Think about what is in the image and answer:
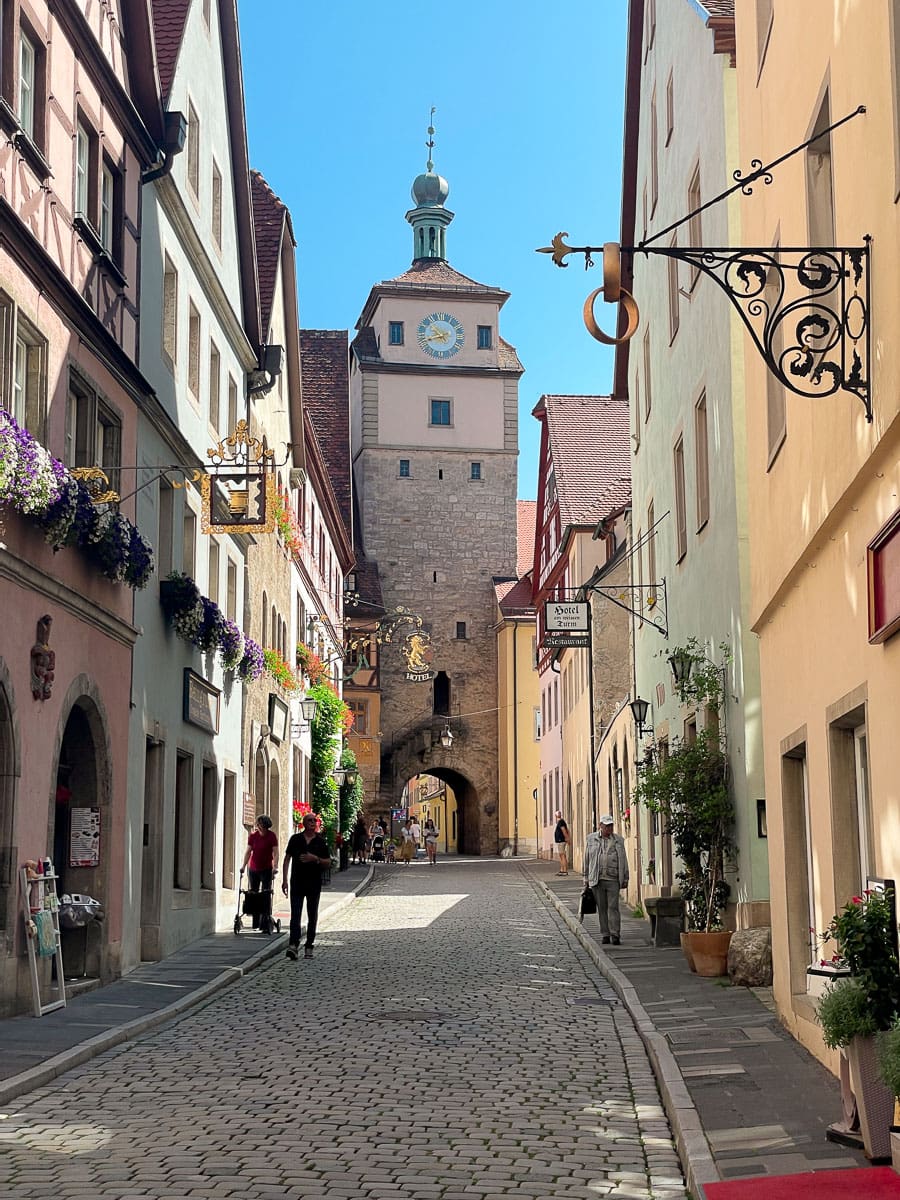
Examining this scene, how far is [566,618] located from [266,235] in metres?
8.82

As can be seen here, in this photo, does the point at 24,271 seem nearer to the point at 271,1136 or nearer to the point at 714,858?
the point at 271,1136

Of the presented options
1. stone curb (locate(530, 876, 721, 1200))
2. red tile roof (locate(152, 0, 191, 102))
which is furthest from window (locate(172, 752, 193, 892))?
red tile roof (locate(152, 0, 191, 102))

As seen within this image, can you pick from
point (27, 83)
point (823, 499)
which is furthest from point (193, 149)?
point (823, 499)

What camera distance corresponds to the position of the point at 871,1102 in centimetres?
686

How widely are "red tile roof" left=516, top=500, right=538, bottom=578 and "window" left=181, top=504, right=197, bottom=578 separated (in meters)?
48.1

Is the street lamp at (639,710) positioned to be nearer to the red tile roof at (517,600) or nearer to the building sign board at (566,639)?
the building sign board at (566,639)

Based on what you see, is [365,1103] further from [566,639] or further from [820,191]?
[566,639]

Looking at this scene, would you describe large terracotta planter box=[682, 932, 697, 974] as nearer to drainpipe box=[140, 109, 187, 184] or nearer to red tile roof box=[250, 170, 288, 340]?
Answer: drainpipe box=[140, 109, 187, 184]

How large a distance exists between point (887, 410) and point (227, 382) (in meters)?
17.8

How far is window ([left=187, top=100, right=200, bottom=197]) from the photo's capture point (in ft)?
67.1

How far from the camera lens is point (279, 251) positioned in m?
28.5

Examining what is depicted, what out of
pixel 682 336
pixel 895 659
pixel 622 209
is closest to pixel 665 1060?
pixel 895 659

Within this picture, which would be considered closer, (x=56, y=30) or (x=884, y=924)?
(x=884, y=924)

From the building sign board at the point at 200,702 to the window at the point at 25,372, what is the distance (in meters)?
6.90
